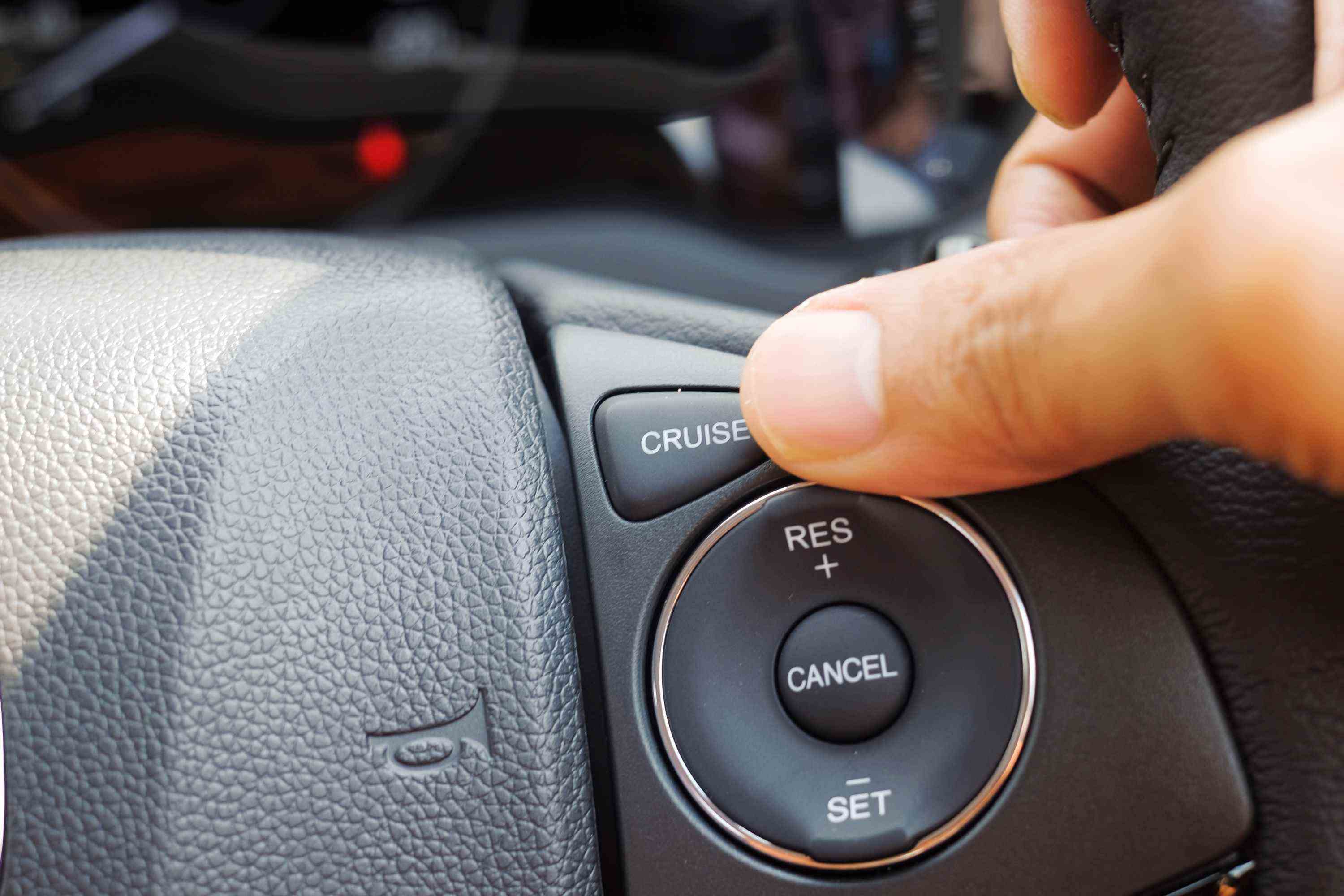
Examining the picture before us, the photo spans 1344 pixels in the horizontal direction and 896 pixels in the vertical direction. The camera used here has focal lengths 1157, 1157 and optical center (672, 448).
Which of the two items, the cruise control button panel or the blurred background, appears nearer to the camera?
the cruise control button panel

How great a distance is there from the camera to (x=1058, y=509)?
1.74ft

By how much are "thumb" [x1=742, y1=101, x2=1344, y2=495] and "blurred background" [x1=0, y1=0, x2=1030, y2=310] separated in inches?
31.4

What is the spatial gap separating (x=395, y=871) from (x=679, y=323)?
29 cm

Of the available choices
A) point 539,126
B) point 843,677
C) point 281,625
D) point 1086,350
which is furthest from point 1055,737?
point 539,126

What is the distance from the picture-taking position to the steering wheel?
1.52 ft

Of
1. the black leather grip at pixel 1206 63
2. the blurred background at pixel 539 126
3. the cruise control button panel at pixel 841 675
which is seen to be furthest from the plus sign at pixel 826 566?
the blurred background at pixel 539 126

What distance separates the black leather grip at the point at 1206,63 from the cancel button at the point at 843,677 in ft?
0.78

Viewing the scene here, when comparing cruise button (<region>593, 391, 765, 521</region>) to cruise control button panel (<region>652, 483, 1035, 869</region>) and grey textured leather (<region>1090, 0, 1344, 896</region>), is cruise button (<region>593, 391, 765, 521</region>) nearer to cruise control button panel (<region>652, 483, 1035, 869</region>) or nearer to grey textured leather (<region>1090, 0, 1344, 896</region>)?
cruise control button panel (<region>652, 483, 1035, 869</region>)

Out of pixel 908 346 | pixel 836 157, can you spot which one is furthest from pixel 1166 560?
pixel 836 157

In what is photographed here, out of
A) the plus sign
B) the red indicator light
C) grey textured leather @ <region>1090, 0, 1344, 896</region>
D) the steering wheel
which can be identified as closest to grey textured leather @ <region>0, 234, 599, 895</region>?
the steering wheel

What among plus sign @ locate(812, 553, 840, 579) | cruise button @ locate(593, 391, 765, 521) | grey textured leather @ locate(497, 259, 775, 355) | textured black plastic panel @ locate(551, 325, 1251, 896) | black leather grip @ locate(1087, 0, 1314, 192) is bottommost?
textured black plastic panel @ locate(551, 325, 1251, 896)

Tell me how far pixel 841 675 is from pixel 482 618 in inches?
6.3

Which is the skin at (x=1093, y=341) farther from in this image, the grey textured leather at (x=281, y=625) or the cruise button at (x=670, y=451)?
the grey textured leather at (x=281, y=625)

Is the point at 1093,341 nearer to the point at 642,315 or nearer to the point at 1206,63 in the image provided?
the point at 1206,63
